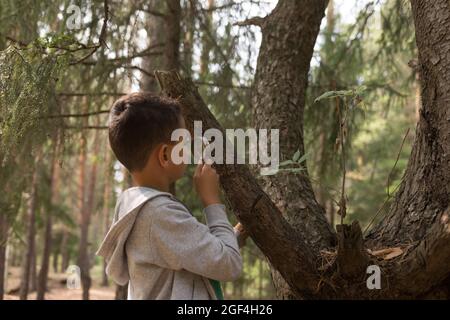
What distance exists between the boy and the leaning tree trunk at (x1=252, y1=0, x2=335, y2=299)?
1.10m

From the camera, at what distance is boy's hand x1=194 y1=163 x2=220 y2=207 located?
2.12 m

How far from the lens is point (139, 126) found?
1.98 metres

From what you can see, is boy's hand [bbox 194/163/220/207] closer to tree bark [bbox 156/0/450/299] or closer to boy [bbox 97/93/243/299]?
boy [bbox 97/93/243/299]

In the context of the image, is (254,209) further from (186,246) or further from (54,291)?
(54,291)

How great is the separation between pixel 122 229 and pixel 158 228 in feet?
0.50

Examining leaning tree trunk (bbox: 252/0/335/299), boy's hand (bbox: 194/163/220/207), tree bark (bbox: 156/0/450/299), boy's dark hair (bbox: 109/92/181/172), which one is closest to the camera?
boy's dark hair (bbox: 109/92/181/172)

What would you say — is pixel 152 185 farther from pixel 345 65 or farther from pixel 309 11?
pixel 345 65

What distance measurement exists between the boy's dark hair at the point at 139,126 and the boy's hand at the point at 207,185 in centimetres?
25

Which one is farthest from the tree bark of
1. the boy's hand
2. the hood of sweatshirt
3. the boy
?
the hood of sweatshirt

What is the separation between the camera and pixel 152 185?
2.05m

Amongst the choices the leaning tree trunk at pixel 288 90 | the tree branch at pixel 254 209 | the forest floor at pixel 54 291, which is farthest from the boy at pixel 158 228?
the forest floor at pixel 54 291

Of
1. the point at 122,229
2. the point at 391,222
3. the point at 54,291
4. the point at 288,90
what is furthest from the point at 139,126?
the point at 54,291

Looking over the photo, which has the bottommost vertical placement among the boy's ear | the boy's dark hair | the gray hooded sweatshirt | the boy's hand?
the gray hooded sweatshirt
